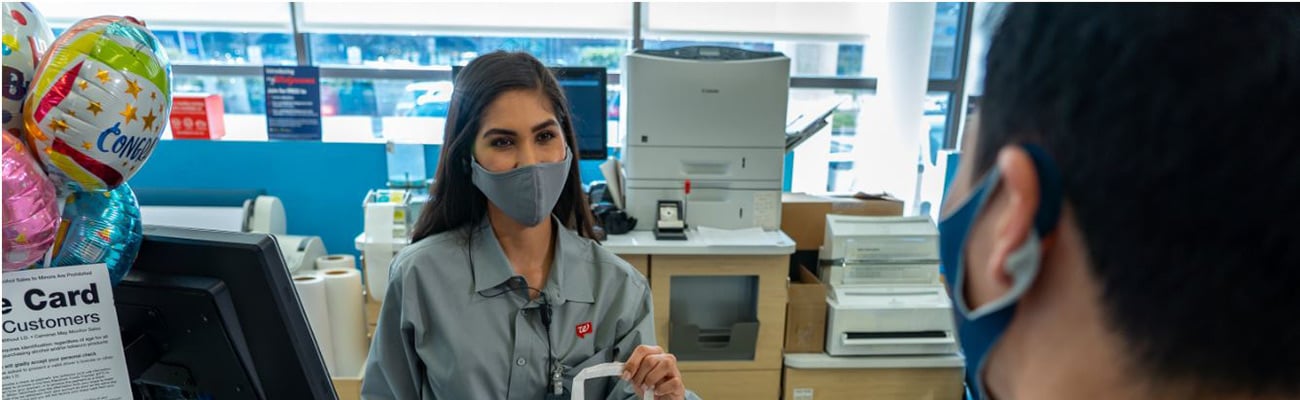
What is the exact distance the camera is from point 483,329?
122 centimetres

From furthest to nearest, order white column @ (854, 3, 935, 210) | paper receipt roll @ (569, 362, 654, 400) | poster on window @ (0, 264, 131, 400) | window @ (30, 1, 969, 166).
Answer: white column @ (854, 3, 935, 210), window @ (30, 1, 969, 166), paper receipt roll @ (569, 362, 654, 400), poster on window @ (0, 264, 131, 400)

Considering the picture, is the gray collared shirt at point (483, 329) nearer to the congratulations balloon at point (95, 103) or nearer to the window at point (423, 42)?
the congratulations balloon at point (95, 103)

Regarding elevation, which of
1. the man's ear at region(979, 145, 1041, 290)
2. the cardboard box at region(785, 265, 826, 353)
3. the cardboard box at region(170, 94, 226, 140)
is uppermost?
the man's ear at region(979, 145, 1041, 290)

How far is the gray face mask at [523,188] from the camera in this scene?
4.11 feet

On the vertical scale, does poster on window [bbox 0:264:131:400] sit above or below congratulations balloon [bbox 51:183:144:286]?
below

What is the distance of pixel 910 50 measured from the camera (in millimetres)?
3484

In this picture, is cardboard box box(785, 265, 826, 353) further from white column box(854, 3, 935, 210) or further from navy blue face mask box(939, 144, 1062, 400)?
navy blue face mask box(939, 144, 1062, 400)

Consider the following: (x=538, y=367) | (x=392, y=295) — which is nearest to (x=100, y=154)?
(x=392, y=295)

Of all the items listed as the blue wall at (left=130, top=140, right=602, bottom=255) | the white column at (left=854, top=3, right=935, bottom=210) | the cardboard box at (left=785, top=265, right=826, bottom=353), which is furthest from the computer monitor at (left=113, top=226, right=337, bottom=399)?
the white column at (left=854, top=3, right=935, bottom=210)

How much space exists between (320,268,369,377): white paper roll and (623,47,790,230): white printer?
115 centimetres

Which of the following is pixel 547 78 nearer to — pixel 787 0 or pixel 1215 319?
pixel 1215 319

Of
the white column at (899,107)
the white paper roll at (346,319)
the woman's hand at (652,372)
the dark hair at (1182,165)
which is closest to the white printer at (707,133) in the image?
the white paper roll at (346,319)

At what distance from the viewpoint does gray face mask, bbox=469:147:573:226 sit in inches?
49.4

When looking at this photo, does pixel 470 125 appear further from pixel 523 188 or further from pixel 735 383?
pixel 735 383
